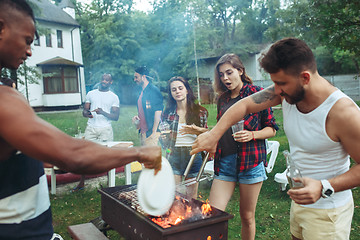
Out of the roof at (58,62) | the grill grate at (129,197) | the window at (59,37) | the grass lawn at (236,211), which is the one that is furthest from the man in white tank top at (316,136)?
the window at (59,37)

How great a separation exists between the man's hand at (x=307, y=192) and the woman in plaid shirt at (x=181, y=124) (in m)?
2.44

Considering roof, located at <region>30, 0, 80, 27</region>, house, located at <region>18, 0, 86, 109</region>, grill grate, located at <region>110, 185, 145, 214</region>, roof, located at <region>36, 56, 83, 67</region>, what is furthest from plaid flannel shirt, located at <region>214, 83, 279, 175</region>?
roof, located at <region>30, 0, 80, 27</region>

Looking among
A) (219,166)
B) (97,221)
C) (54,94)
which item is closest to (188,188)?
(219,166)

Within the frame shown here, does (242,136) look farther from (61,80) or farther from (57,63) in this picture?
(61,80)

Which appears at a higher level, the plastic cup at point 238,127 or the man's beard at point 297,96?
the man's beard at point 297,96

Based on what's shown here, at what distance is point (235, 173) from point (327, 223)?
4.40 ft

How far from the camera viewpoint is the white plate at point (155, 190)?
1789 mm

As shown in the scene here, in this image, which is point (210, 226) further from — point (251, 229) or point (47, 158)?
point (47, 158)

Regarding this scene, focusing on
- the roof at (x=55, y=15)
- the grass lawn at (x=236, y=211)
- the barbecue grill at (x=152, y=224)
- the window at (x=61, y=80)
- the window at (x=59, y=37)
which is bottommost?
the grass lawn at (x=236, y=211)

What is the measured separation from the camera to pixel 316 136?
2.01m

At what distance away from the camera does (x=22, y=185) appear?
1.42 m

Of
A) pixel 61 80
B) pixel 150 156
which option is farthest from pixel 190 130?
pixel 61 80

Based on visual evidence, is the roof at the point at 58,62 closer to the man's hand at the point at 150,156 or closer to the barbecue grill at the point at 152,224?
the barbecue grill at the point at 152,224

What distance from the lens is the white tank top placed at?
1.97 m
